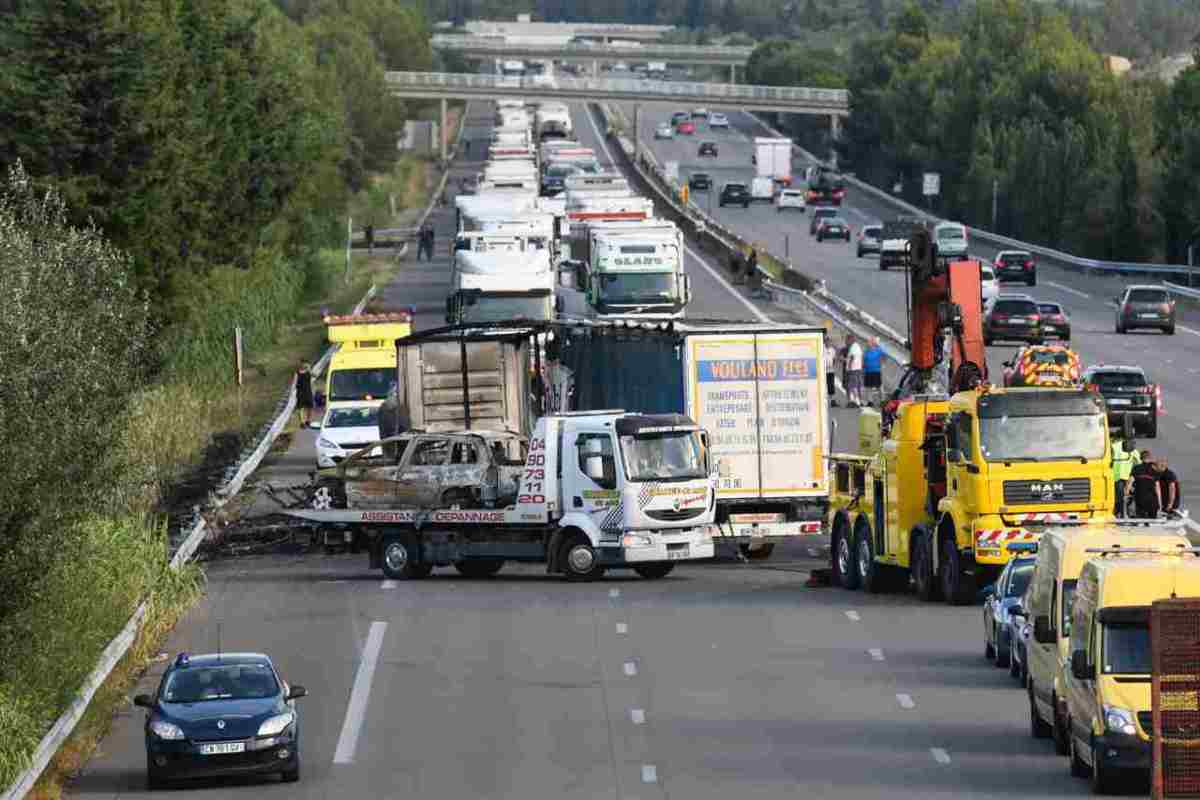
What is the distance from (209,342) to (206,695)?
5647 centimetres

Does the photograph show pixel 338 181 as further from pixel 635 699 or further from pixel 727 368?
pixel 635 699

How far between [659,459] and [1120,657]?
619 inches

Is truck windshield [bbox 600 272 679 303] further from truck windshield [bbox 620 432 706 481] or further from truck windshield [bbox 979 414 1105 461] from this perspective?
truck windshield [bbox 979 414 1105 461]

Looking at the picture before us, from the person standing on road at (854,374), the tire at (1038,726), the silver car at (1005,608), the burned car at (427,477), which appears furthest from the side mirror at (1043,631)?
the person standing on road at (854,374)

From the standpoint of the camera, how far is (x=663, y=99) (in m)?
191

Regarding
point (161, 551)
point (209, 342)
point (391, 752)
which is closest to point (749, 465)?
point (161, 551)

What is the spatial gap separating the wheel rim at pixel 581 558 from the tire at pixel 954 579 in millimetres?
5496

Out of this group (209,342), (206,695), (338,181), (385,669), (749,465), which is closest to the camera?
(206,695)

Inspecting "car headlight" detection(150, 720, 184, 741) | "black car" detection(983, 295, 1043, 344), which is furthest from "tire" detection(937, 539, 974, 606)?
"black car" detection(983, 295, 1043, 344)

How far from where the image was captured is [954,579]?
33.1 m

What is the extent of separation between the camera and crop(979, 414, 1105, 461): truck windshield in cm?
3238

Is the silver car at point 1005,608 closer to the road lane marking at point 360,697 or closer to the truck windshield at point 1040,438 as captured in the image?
the truck windshield at point 1040,438

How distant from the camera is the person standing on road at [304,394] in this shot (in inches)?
2361

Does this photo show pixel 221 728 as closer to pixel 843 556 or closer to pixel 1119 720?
pixel 1119 720
